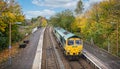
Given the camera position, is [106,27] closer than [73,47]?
No

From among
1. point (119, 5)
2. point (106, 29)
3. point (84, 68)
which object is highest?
point (119, 5)

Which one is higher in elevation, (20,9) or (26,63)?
(20,9)

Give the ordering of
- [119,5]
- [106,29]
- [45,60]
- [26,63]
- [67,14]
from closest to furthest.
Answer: [26,63] < [45,60] < [119,5] < [106,29] < [67,14]

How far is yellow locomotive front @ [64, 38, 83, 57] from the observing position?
98.7 feet

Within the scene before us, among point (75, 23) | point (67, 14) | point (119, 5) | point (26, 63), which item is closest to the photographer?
point (26, 63)

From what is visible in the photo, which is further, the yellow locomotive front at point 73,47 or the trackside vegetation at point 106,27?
the trackside vegetation at point 106,27

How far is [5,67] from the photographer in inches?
1021

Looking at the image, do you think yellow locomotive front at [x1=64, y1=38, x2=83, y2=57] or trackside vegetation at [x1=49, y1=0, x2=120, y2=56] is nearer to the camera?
yellow locomotive front at [x1=64, y1=38, x2=83, y2=57]

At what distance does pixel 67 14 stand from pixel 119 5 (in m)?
42.6

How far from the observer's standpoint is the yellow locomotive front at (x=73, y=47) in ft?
98.7

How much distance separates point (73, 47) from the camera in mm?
30188

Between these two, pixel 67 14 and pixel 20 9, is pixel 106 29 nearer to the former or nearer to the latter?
pixel 20 9

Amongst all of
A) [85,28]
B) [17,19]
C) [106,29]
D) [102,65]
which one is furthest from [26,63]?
[85,28]

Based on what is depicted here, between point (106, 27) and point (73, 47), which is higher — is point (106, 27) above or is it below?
above
